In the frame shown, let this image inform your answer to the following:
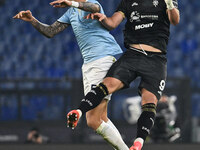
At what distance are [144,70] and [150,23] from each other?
39 centimetres

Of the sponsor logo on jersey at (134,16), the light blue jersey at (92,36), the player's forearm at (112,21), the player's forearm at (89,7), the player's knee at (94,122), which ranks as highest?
the player's forearm at (89,7)

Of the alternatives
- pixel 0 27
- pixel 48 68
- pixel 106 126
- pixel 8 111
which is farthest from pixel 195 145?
pixel 0 27

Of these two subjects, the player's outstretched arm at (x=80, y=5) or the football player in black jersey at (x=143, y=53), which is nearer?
the player's outstretched arm at (x=80, y=5)

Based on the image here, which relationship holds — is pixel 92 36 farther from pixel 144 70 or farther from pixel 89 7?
pixel 144 70

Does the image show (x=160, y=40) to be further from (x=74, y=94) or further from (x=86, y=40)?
(x=74, y=94)

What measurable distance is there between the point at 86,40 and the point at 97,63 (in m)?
0.23

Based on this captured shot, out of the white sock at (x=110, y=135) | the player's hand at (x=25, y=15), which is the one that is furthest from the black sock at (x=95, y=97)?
the player's hand at (x=25, y=15)

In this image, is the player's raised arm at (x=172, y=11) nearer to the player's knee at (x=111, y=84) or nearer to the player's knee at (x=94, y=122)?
the player's knee at (x=111, y=84)

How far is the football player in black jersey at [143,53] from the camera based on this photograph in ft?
13.4

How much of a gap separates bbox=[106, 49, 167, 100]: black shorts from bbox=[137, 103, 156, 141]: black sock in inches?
5.6

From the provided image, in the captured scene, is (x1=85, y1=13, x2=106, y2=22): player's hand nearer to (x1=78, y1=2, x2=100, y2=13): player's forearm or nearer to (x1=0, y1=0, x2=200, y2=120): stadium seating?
(x1=78, y1=2, x2=100, y2=13): player's forearm

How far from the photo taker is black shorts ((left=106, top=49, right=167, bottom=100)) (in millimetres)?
4152

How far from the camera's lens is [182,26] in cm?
946

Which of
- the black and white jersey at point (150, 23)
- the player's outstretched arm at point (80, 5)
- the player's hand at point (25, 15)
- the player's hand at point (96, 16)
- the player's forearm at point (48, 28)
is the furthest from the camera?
the player's forearm at point (48, 28)
